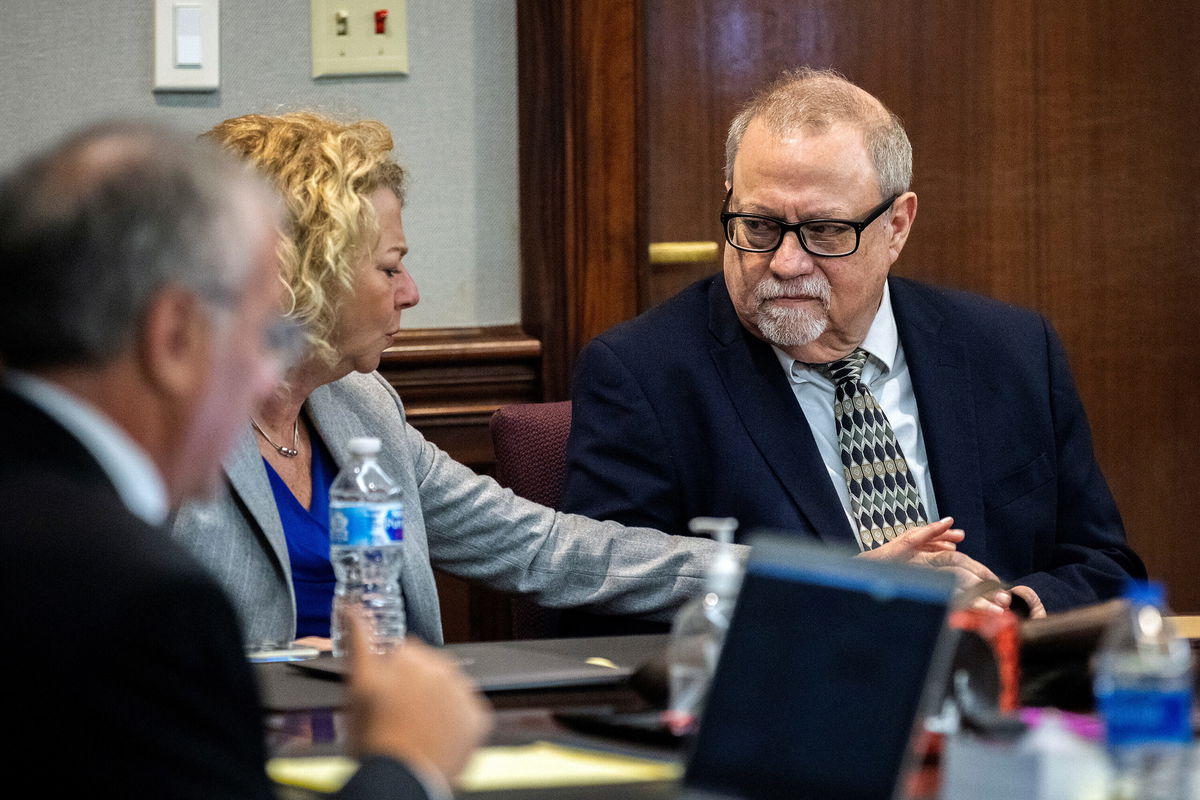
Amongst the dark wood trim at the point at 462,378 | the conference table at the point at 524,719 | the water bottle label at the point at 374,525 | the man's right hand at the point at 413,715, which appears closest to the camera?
the man's right hand at the point at 413,715

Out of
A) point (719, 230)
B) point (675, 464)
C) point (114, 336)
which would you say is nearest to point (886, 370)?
point (675, 464)

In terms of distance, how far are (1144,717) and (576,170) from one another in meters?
2.15

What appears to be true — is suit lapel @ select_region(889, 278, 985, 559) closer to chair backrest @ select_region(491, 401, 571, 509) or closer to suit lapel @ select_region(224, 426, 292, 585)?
chair backrest @ select_region(491, 401, 571, 509)

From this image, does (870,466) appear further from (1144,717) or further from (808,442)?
(1144,717)

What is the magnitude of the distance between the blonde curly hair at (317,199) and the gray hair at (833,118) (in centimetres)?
64

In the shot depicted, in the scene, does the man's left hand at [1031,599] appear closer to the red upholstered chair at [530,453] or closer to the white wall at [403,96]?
the red upholstered chair at [530,453]

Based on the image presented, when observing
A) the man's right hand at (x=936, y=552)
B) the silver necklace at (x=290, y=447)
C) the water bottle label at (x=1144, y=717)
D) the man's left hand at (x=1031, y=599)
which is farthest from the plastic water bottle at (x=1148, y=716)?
the silver necklace at (x=290, y=447)

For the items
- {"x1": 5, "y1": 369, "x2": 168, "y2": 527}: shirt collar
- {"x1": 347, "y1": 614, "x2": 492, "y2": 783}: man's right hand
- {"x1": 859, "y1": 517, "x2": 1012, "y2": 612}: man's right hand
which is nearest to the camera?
{"x1": 5, "y1": 369, "x2": 168, "y2": 527}: shirt collar

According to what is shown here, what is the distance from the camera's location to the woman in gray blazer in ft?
6.94

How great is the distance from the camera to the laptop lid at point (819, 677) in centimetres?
109

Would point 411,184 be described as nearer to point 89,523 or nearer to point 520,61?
point 520,61

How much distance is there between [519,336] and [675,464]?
84 cm

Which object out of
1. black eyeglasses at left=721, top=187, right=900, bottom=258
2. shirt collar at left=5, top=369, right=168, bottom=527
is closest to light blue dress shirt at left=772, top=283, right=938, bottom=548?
black eyeglasses at left=721, top=187, right=900, bottom=258

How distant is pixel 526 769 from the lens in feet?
4.14
